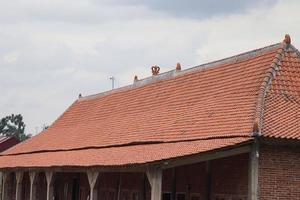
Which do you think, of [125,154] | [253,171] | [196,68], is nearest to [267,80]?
[253,171]

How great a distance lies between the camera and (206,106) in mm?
23328

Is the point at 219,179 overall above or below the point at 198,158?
below

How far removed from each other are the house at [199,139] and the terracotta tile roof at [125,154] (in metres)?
0.05

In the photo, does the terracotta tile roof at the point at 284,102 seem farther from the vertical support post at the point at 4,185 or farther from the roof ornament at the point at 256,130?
the vertical support post at the point at 4,185

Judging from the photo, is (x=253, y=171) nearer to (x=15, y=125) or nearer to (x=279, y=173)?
(x=279, y=173)

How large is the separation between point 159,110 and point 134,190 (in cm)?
360

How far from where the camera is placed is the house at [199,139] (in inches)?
731

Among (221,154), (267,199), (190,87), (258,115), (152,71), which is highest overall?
(152,71)

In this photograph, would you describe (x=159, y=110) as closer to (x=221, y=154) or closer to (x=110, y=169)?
(x=110, y=169)

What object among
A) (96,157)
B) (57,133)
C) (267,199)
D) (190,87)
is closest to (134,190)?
(96,157)

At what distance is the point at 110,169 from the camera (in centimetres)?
2081

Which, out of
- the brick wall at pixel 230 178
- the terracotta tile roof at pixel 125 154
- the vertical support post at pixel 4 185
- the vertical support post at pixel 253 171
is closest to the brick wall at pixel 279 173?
the vertical support post at pixel 253 171

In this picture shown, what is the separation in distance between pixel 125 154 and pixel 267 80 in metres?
5.24

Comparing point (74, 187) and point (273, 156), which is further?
point (74, 187)
